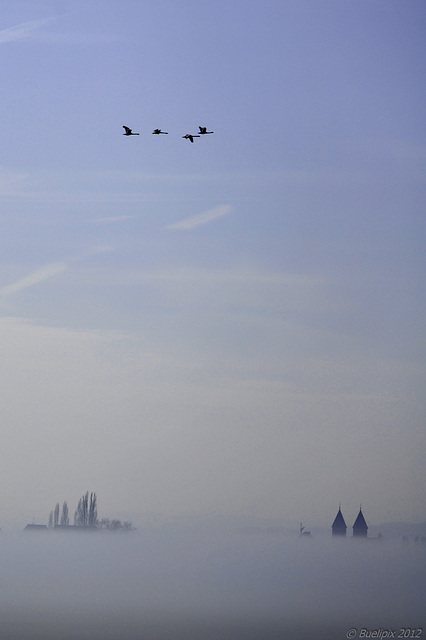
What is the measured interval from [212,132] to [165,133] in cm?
735

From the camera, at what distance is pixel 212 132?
439ft

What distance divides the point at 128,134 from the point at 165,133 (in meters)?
5.61

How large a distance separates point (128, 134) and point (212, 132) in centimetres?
1291

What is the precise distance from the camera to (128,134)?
13750cm

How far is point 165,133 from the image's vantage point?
13638cm
